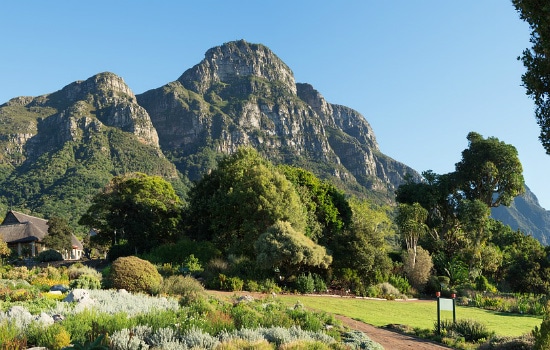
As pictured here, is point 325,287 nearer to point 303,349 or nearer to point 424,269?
point 424,269

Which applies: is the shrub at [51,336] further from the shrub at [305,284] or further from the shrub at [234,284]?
the shrub at [305,284]

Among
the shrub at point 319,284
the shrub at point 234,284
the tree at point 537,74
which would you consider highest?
the tree at point 537,74

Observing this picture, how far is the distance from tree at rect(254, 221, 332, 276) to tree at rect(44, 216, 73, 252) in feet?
122

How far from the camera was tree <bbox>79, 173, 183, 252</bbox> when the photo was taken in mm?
36875

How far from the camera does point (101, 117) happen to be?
166m

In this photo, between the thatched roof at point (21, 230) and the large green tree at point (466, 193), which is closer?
the large green tree at point (466, 193)

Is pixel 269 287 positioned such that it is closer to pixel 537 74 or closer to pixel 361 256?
pixel 361 256

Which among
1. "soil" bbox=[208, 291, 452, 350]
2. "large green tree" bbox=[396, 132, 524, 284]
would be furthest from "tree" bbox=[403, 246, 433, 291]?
"soil" bbox=[208, 291, 452, 350]

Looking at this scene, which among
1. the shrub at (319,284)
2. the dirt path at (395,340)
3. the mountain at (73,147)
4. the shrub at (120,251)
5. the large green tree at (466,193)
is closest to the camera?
the dirt path at (395,340)

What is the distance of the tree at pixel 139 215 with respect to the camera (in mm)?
36875

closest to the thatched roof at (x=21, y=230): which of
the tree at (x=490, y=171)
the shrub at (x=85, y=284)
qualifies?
the shrub at (x=85, y=284)

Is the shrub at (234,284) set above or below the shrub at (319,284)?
above

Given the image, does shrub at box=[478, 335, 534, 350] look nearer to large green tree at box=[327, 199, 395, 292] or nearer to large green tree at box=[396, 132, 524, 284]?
large green tree at box=[327, 199, 395, 292]

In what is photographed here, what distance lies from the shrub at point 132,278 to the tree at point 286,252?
6.87m
